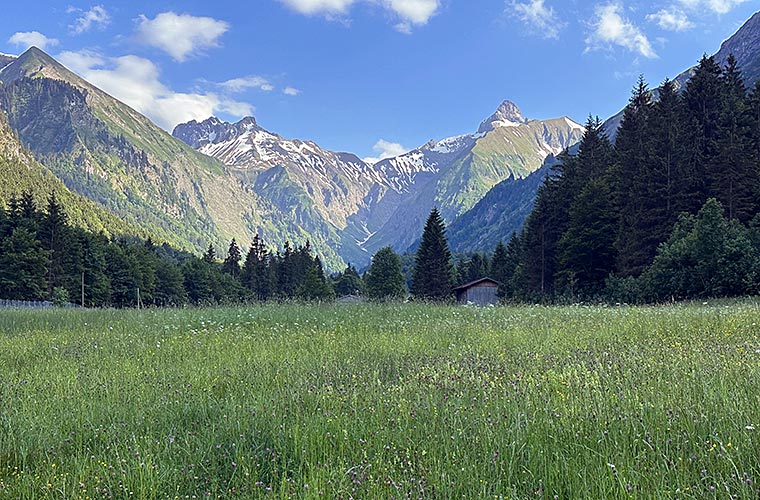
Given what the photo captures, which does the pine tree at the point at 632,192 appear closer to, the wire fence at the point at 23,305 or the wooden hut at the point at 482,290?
the wooden hut at the point at 482,290

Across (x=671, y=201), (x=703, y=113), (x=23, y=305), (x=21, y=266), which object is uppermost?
(x=703, y=113)

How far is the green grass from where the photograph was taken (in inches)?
115

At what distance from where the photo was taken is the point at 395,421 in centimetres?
399

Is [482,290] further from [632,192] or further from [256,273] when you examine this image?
[256,273]

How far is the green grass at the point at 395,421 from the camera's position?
2.93 meters

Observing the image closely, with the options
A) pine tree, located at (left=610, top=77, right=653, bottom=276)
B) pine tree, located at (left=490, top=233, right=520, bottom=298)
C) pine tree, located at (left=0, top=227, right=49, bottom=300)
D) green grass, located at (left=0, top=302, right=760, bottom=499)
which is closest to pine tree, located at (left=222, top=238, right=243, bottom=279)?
pine tree, located at (left=0, top=227, right=49, bottom=300)

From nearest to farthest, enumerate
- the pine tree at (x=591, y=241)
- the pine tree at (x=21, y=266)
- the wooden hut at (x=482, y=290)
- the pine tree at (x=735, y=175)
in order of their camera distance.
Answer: the pine tree at (x=735, y=175) < the pine tree at (x=591, y=241) < the pine tree at (x=21, y=266) < the wooden hut at (x=482, y=290)

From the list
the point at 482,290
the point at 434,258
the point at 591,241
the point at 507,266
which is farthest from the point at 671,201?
the point at 507,266

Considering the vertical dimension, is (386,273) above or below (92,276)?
below

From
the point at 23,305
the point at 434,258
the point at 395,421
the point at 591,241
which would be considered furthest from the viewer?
the point at 434,258

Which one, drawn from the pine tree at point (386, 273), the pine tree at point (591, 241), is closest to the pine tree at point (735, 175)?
the pine tree at point (591, 241)

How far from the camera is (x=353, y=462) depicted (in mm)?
3348

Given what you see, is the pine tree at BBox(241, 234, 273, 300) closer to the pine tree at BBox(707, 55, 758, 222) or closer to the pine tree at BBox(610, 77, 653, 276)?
the pine tree at BBox(610, 77, 653, 276)

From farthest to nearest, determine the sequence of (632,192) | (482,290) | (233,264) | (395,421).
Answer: (233,264), (482,290), (632,192), (395,421)
